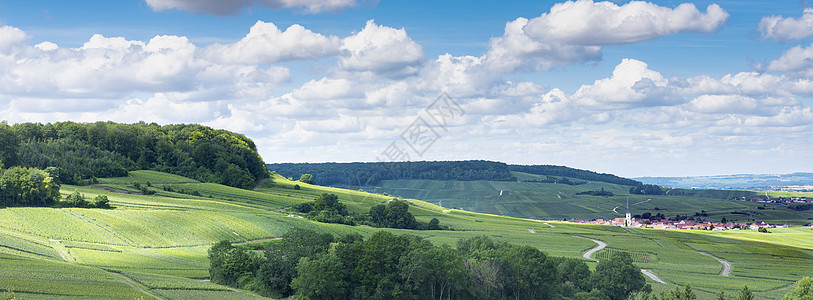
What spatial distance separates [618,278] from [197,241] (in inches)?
2306

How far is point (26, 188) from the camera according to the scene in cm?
9738

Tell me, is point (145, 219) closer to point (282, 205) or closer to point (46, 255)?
point (46, 255)

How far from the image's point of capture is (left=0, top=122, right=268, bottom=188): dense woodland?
5187 inches

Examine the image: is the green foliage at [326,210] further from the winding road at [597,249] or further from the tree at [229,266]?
the tree at [229,266]

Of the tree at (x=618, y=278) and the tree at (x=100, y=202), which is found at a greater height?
the tree at (x=100, y=202)

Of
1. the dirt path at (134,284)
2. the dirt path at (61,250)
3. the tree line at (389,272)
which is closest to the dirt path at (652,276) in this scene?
the tree line at (389,272)

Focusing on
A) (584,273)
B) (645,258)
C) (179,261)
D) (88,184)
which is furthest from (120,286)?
(645,258)

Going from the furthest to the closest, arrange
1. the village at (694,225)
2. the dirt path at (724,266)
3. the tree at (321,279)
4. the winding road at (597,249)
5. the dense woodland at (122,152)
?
1. the village at (694,225)
2. the dense woodland at (122,152)
3. the dirt path at (724,266)
4. the winding road at (597,249)
5. the tree at (321,279)

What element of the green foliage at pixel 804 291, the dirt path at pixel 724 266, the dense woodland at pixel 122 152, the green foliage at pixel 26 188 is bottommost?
the dirt path at pixel 724 266

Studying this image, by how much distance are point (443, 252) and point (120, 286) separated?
3398 cm

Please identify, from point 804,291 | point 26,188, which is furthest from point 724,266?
point 26,188

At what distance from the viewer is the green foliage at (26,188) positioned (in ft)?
313

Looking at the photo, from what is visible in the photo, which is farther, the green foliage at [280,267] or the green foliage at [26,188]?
the green foliage at [26,188]

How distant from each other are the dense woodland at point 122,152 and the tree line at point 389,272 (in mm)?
75026
